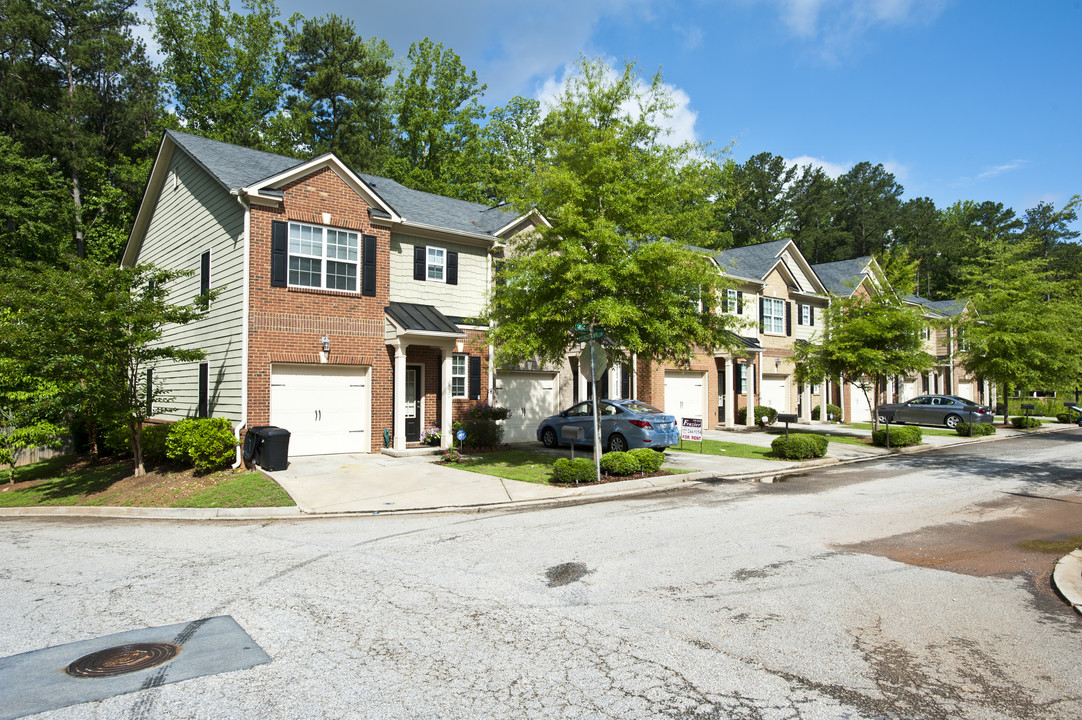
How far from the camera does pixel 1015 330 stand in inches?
1166

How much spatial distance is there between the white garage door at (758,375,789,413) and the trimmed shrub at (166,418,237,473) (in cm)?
2281

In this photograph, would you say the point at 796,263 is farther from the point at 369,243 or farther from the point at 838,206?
the point at 838,206

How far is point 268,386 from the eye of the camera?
15.4 meters

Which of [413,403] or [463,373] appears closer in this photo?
[413,403]

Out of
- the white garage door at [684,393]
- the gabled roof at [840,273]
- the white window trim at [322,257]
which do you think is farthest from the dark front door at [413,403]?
the gabled roof at [840,273]

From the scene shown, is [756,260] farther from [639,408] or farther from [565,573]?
[565,573]

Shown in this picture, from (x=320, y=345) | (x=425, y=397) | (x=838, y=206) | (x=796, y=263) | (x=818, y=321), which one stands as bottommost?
(x=425, y=397)

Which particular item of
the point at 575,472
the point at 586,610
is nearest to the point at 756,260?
the point at 575,472

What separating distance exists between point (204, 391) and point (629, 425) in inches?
439

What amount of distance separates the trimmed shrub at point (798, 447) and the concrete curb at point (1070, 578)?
9795 mm

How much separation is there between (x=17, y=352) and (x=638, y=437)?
14.0 m

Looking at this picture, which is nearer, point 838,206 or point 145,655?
point 145,655

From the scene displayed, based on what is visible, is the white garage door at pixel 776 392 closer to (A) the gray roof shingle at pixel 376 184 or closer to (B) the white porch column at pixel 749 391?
(B) the white porch column at pixel 749 391

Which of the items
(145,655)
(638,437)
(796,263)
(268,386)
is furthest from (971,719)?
(796,263)
